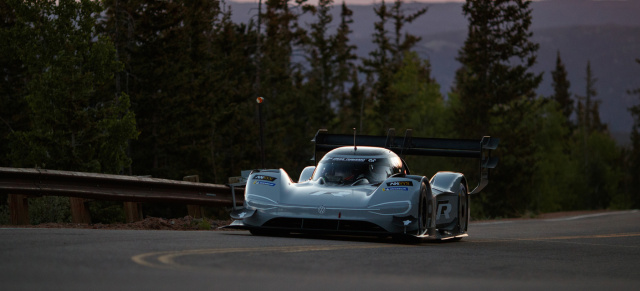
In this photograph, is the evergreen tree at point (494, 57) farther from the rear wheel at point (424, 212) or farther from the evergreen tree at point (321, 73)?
the rear wheel at point (424, 212)

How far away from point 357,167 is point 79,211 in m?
4.63

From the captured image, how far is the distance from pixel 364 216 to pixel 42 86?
28.5 m

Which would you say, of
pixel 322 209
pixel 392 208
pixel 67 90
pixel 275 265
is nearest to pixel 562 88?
pixel 67 90

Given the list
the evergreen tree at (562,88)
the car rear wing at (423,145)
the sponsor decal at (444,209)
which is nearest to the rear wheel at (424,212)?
the sponsor decal at (444,209)

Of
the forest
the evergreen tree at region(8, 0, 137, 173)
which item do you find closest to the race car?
the forest

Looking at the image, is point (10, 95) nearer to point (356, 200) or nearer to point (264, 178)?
point (264, 178)

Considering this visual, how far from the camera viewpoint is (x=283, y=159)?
68.4 m

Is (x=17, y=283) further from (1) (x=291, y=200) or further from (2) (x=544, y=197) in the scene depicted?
(2) (x=544, y=197)

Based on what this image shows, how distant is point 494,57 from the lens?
62.3 metres

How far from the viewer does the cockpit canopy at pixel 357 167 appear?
12828 mm

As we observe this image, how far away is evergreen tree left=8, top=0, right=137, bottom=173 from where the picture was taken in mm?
36844

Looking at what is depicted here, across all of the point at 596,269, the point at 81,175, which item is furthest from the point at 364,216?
the point at 81,175

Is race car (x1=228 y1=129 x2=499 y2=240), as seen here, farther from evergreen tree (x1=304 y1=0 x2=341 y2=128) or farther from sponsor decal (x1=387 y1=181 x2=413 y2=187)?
evergreen tree (x1=304 y1=0 x2=341 y2=128)

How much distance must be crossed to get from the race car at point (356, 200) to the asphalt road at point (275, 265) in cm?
31
